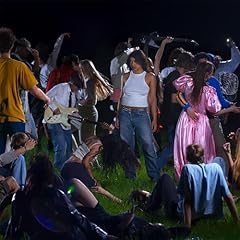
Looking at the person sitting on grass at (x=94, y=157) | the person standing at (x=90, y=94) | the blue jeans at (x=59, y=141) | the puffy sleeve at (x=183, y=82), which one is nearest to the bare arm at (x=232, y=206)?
the person sitting on grass at (x=94, y=157)

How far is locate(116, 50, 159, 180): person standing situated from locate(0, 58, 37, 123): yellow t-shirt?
5.28 feet

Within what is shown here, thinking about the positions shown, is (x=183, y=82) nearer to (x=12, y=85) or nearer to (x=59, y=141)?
(x=12, y=85)

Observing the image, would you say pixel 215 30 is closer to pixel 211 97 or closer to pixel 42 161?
pixel 211 97

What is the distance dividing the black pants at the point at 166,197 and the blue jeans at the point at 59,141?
8.19ft

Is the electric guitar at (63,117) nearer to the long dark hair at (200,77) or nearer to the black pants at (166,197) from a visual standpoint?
the long dark hair at (200,77)

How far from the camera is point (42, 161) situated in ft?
20.2

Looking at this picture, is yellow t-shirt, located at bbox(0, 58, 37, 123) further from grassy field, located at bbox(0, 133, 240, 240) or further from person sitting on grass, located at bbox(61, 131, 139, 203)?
grassy field, located at bbox(0, 133, 240, 240)

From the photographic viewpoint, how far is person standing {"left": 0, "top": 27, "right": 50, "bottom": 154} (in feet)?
25.9

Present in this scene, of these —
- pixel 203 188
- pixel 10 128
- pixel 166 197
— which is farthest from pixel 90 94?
pixel 203 188

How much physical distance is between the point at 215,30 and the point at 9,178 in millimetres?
6670

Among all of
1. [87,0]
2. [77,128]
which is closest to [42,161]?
[77,128]

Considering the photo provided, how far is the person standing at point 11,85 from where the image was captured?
7.91 m

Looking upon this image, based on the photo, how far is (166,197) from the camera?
7449 mm

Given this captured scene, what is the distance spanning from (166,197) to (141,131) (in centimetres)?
204
